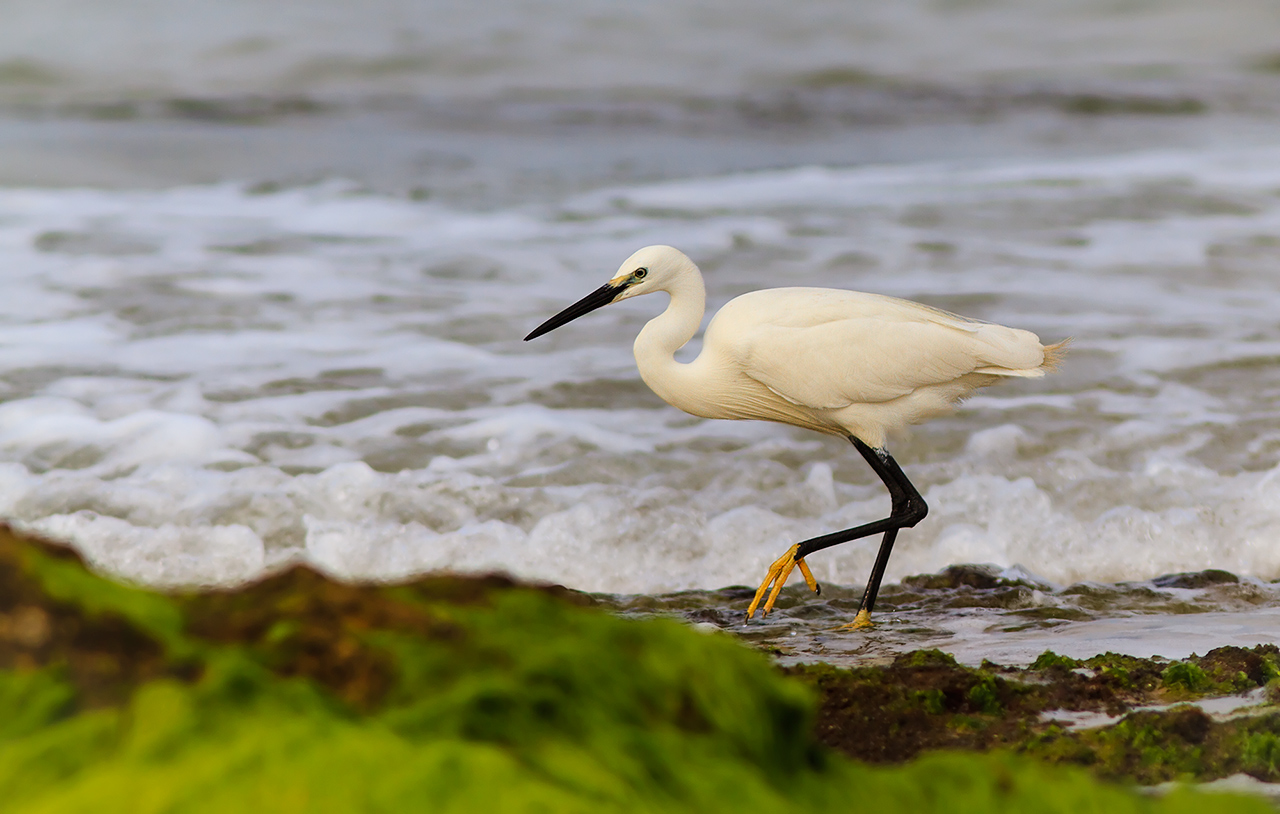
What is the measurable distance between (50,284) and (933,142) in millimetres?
12114

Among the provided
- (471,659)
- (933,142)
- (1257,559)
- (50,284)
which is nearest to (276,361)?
(50,284)

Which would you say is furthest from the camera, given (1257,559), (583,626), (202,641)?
(1257,559)

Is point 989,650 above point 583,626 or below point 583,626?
below

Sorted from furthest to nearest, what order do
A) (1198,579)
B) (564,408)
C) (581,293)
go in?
(581,293)
(564,408)
(1198,579)

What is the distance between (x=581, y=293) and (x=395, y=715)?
315 inches

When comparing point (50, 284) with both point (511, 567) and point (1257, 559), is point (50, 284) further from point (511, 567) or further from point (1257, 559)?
point (1257, 559)

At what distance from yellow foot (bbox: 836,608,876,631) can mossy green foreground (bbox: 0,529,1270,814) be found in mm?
2270

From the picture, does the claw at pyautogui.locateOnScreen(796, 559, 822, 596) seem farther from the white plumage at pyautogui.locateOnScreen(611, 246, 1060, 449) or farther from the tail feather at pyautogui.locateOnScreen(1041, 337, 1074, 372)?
the tail feather at pyautogui.locateOnScreen(1041, 337, 1074, 372)

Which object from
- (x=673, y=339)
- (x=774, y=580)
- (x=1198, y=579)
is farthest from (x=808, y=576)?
(x=1198, y=579)

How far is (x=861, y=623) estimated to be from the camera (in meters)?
4.21

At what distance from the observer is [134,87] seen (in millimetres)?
18219

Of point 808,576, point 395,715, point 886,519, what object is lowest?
point 808,576

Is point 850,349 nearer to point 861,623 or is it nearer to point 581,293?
point 861,623

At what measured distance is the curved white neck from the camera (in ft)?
15.5
